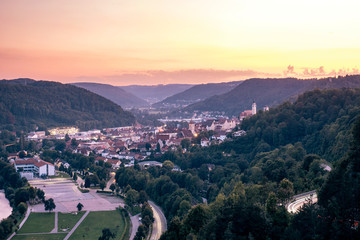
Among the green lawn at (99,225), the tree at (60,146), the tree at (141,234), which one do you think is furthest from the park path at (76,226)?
the tree at (60,146)

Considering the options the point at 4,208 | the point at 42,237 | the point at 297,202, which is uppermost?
the point at 297,202

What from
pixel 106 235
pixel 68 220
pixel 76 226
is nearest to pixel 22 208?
pixel 68 220

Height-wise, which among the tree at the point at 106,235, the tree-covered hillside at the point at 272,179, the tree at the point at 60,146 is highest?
the tree-covered hillside at the point at 272,179

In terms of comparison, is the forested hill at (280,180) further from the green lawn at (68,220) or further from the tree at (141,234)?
the green lawn at (68,220)

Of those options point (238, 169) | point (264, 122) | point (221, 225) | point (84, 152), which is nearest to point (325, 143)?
point (238, 169)

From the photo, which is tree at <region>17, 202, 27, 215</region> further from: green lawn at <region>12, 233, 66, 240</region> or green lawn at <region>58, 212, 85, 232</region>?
green lawn at <region>12, 233, 66, 240</region>

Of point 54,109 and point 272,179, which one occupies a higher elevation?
point 272,179

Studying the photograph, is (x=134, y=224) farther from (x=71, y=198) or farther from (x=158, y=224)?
(x=71, y=198)

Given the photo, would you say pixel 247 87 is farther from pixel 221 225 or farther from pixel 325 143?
pixel 221 225

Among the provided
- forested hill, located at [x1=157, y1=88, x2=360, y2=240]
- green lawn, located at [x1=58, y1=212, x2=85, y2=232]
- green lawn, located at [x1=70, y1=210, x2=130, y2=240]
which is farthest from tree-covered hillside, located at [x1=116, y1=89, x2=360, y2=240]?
green lawn, located at [x1=58, y1=212, x2=85, y2=232]
